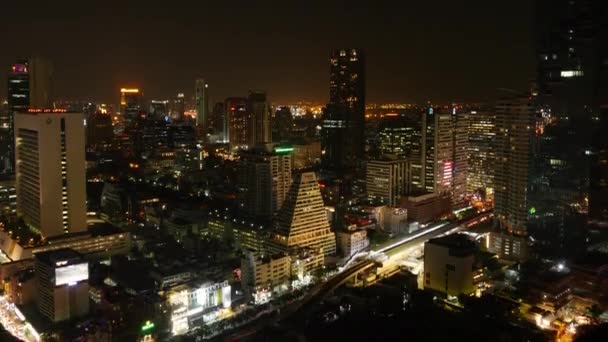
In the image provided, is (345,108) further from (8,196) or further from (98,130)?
(8,196)

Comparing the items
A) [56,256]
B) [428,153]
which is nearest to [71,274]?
[56,256]

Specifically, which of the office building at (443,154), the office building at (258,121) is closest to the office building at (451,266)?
the office building at (443,154)

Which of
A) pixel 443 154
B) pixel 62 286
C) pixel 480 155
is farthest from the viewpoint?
pixel 480 155

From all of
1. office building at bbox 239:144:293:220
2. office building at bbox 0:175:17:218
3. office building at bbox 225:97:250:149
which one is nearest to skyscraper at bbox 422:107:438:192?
office building at bbox 239:144:293:220

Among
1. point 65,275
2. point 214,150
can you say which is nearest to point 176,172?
point 214,150

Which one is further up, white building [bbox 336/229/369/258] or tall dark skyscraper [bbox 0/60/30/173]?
tall dark skyscraper [bbox 0/60/30/173]

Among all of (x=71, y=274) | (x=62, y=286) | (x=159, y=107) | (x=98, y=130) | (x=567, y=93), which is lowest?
(x=62, y=286)

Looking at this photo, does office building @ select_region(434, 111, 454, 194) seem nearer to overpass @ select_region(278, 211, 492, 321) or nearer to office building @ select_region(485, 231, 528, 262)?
overpass @ select_region(278, 211, 492, 321)
